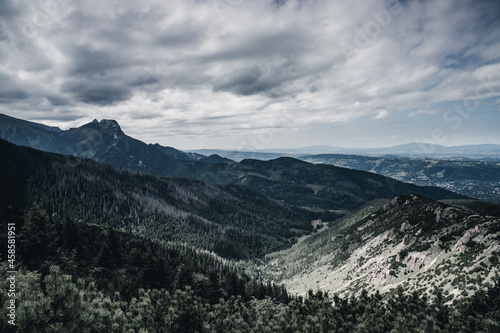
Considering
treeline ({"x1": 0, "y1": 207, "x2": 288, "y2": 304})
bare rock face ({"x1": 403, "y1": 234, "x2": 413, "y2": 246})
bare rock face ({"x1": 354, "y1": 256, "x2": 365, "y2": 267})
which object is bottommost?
bare rock face ({"x1": 354, "y1": 256, "x2": 365, "y2": 267})

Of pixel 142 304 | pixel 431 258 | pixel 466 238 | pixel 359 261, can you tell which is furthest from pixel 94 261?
pixel 359 261

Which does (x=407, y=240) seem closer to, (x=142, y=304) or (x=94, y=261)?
(x=142, y=304)

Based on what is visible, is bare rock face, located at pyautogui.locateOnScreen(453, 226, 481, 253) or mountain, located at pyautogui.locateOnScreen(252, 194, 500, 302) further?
bare rock face, located at pyautogui.locateOnScreen(453, 226, 481, 253)

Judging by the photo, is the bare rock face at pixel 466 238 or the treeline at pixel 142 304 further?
the bare rock face at pixel 466 238

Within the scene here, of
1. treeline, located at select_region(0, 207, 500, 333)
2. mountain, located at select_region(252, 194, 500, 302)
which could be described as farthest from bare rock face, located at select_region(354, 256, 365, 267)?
treeline, located at select_region(0, 207, 500, 333)

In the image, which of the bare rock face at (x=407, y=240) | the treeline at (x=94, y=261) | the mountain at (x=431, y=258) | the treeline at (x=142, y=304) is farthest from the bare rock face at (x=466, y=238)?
the treeline at (x=94, y=261)

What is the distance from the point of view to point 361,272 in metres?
164

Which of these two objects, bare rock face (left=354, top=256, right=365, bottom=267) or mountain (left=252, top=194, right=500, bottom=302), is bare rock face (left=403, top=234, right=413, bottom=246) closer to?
mountain (left=252, top=194, right=500, bottom=302)

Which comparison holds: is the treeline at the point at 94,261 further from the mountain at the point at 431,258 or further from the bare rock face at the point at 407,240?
the bare rock face at the point at 407,240

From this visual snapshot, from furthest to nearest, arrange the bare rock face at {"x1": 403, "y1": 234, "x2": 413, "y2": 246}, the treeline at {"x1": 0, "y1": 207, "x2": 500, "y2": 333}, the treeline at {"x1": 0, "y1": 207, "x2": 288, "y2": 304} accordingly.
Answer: the bare rock face at {"x1": 403, "y1": 234, "x2": 413, "y2": 246} → the treeline at {"x1": 0, "y1": 207, "x2": 288, "y2": 304} → the treeline at {"x1": 0, "y1": 207, "x2": 500, "y2": 333}

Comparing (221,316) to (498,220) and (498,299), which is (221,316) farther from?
(498,220)

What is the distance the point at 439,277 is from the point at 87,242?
132956mm

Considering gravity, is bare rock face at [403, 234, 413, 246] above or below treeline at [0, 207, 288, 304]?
below

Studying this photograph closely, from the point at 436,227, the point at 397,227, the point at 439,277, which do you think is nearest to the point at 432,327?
the point at 439,277
